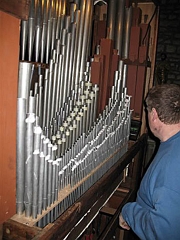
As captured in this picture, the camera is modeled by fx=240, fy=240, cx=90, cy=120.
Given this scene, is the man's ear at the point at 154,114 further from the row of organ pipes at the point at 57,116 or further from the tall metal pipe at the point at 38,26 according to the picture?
the tall metal pipe at the point at 38,26

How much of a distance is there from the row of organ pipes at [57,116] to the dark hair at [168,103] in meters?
0.41

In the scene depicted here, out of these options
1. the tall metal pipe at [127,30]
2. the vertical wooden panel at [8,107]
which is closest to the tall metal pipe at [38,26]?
the vertical wooden panel at [8,107]

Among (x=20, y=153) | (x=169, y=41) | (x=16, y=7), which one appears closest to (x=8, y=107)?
(x=20, y=153)

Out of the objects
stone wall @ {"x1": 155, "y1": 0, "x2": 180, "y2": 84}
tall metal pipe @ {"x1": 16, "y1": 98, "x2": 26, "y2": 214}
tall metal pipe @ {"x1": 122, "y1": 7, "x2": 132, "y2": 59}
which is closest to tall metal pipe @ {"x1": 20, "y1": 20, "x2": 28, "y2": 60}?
tall metal pipe @ {"x1": 16, "y1": 98, "x2": 26, "y2": 214}

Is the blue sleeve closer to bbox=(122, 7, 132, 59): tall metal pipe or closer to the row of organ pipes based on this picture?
the row of organ pipes

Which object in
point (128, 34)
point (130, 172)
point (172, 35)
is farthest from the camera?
point (172, 35)

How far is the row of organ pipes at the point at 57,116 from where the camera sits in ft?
3.63

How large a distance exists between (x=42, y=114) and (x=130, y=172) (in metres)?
2.16

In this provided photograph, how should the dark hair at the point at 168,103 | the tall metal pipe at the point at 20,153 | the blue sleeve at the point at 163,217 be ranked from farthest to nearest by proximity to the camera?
the dark hair at the point at 168,103 → the blue sleeve at the point at 163,217 → the tall metal pipe at the point at 20,153

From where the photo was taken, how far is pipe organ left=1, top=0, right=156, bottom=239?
43.9 inches

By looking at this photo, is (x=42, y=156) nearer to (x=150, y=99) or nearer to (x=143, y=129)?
(x=150, y=99)

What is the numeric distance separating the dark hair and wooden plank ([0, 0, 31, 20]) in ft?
3.55

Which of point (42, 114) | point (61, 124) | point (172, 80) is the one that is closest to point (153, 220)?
point (61, 124)

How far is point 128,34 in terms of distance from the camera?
256cm
